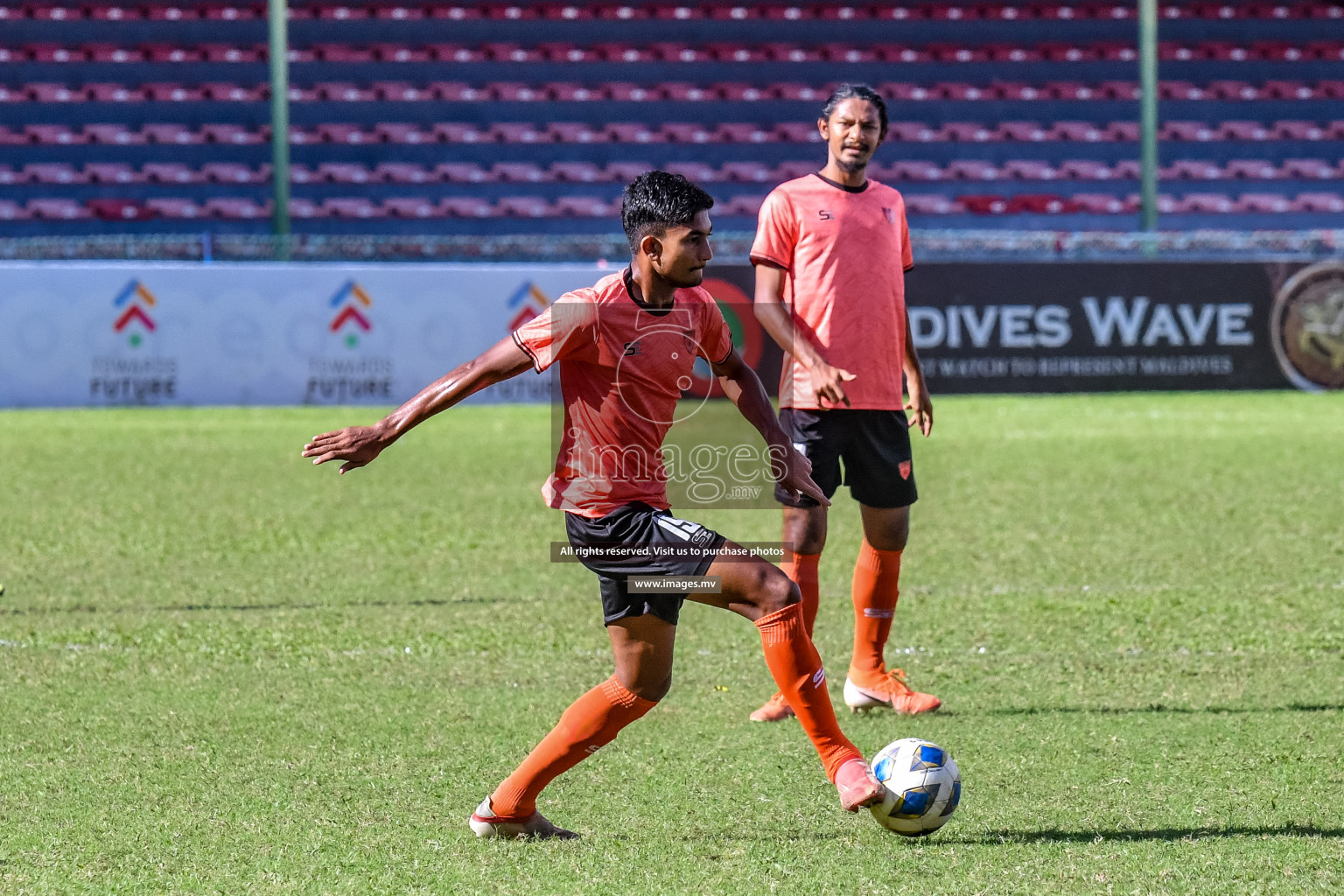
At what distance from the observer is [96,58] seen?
25656mm

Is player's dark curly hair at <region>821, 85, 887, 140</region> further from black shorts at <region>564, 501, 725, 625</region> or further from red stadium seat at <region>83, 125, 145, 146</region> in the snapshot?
red stadium seat at <region>83, 125, 145, 146</region>

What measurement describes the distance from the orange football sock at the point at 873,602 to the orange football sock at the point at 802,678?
1.37 meters

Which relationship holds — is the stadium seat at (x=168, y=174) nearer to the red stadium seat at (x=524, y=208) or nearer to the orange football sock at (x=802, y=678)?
the red stadium seat at (x=524, y=208)

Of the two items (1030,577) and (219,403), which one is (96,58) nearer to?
(219,403)

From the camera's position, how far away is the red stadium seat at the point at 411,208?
2470cm

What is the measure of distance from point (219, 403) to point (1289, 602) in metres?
13.1

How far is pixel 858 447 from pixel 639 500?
1.51m

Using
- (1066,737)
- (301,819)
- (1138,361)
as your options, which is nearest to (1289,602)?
(1066,737)

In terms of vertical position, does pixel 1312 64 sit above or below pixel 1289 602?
above

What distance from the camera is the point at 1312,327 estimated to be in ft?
58.3

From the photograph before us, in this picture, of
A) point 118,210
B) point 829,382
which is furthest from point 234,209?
point 829,382

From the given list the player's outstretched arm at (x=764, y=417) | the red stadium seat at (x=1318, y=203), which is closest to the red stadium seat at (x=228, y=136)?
the red stadium seat at (x=1318, y=203)

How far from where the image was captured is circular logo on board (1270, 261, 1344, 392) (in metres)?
17.5

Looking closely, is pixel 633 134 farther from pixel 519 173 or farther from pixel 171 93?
pixel 171 93
